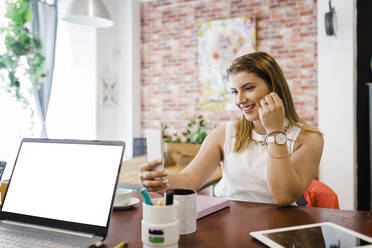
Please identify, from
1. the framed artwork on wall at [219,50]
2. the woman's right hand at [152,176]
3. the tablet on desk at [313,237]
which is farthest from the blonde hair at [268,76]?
the framed artwork on wall at [219,50]

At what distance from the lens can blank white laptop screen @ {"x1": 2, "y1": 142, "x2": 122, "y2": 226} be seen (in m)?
0.89

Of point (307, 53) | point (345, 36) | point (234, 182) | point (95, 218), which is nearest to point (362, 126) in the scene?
point (345, 36)

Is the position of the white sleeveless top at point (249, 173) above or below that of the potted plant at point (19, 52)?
below

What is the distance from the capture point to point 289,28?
4098 mm

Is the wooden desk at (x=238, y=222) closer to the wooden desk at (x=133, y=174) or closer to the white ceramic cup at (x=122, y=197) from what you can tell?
the white ceramic cup at (x=122, y=197)

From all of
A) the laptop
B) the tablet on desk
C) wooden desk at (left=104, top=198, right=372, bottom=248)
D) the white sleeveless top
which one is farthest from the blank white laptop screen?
the white sleeveless top

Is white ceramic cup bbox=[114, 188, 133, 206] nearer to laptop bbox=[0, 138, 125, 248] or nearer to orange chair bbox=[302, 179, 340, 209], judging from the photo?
laptop bbox=[0, 138, 125, 248]

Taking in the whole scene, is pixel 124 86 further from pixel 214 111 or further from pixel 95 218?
pixel 95 218

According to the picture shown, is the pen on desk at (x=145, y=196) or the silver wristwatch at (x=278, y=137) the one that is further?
the silver wristwatch at (x=278, y=137)

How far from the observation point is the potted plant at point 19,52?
10.7ft

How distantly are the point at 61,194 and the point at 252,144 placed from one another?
3.14 ft

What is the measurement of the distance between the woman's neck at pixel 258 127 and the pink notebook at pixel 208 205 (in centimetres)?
54

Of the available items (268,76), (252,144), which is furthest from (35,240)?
(268,76)

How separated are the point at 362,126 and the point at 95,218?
278cm
